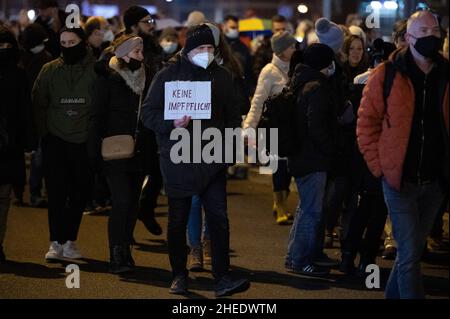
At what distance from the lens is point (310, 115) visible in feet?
34.1

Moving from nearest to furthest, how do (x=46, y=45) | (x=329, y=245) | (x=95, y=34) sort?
(x=329, y=245)
(x=46, y=45)
(x=95, y=34)

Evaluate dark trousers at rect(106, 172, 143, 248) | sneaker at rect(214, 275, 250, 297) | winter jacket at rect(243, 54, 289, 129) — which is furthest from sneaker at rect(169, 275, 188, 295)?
winter jacket at rect(243, 54, 289, 129)

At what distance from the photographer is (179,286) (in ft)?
31.9

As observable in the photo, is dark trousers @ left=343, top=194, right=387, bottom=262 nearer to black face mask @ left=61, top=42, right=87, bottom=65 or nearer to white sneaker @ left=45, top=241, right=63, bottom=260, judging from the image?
white sneaker @ left=45, top=241, right=63, bottom=260

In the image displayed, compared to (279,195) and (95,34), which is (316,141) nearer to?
(279,195)

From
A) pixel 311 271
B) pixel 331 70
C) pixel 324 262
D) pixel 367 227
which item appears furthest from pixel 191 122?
pixel 324 262

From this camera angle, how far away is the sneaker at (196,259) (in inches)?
427

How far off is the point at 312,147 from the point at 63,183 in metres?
2.41

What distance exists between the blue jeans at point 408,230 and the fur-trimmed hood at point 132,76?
297 centimetres

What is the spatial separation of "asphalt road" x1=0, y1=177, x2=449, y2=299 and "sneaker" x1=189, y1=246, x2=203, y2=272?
103mm

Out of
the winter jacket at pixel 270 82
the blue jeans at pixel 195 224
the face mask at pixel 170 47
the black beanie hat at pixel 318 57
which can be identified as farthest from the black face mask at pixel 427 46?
the face mask at pixel 170 47

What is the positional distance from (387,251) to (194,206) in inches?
77.0

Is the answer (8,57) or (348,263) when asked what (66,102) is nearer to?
(8,57)

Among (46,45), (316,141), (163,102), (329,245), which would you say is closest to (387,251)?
(329,245)
